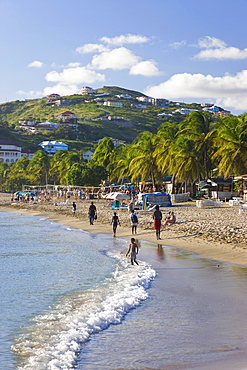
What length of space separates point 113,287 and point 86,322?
349 cm

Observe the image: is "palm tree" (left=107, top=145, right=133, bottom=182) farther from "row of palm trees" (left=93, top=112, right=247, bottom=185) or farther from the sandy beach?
the sandy beach

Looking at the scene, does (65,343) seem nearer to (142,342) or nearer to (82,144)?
(142,342)

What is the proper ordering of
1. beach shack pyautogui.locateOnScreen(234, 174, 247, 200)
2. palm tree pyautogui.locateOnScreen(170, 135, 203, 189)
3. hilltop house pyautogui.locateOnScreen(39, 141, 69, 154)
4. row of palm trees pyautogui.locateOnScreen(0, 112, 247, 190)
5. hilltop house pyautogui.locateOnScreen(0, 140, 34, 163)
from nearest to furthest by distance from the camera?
beach shack pyautogui.locateOnScreen(234, 174, 247, 200)
row of palm trees pyautogui.locateOnScreen(0, 112, 247, 190)
palm tree pyautogui.locateOnScreen(170, 135, 203, 189)
hilltop house pyautogui.locateOnScreen(0, 140, 34, 163)
hilltop house pyautogui.locateOnScreen(39, 141, 69, 154)

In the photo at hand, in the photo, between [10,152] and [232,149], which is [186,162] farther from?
[10,152]

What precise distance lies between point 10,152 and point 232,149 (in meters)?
101

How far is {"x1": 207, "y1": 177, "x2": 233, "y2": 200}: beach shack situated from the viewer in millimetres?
44750

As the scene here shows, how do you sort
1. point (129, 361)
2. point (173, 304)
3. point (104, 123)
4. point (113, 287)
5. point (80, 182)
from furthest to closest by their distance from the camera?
point (104, 123)
point (80, 182)
point (113, 287)
point (173, 304)
point (129, 361)

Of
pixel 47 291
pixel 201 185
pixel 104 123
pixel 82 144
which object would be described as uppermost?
pixel 104 123

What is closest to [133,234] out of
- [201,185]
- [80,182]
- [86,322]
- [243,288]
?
[243,288]

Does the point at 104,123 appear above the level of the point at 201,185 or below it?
above

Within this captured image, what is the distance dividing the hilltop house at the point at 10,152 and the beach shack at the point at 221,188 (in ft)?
315

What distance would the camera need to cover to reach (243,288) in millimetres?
11133

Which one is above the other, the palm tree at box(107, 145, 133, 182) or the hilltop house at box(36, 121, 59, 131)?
the hilltop house at box(36, 121, 59, 131)

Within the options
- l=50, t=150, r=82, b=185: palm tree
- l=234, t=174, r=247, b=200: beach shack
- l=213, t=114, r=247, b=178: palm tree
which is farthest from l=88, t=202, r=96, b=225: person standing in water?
l=50, t=150, r=82, b=185: palm tree
